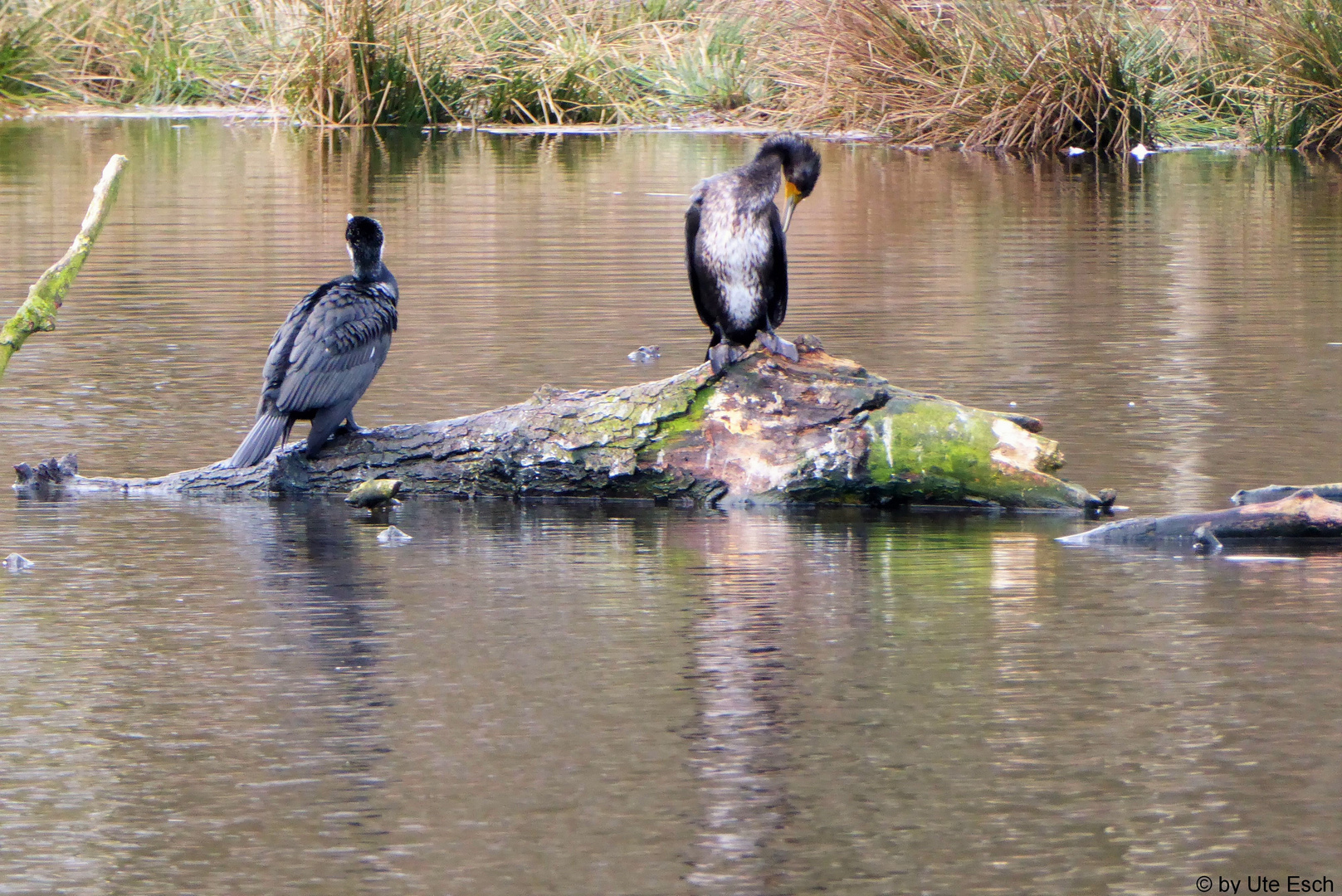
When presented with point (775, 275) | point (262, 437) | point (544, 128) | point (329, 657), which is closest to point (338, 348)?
point (262, 437)

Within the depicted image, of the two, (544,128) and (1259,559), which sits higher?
(544,128)

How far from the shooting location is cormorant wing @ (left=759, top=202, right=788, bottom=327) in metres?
7.41

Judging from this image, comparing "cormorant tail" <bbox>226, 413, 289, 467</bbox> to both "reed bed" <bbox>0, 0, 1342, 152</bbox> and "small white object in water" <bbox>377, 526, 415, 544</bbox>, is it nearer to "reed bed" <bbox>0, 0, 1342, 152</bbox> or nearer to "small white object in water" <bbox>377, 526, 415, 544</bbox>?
"small white object in water" <bbox>377, 526, 415, 544</bbox>

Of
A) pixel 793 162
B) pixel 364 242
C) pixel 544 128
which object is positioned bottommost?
pixel 364 242

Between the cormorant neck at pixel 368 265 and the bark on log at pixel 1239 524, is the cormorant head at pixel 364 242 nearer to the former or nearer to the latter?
the cormorant neck at pixel 368 265

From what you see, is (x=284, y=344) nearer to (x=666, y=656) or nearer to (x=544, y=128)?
(x=666, y=656)

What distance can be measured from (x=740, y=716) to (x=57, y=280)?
2.46 metres

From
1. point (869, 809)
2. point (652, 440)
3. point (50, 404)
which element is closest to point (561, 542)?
point (652, 440)

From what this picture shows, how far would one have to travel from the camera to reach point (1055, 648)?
16.8ft

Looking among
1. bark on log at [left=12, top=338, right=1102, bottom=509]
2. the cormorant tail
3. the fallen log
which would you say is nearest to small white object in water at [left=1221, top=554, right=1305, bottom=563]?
the fallen log

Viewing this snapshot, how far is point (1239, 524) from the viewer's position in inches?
244

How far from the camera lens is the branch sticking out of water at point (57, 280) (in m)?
5.76

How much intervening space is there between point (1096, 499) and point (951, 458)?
1.53 ft

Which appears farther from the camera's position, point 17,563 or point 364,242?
point 364,242
